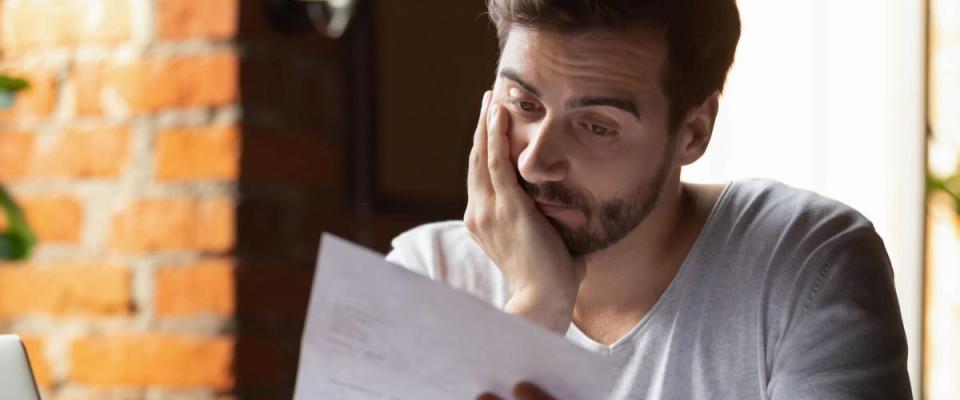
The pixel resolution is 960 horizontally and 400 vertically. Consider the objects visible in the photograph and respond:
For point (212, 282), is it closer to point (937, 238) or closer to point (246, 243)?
point (246, 243)

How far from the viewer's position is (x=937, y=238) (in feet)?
7.18

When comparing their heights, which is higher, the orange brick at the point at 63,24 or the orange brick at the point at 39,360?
the orange brick at the point at 63,24

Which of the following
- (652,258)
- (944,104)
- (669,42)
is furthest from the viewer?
(944,104)

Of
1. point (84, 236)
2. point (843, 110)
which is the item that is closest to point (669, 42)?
point (84, 236)

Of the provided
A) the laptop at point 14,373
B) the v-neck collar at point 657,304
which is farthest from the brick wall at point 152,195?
the laptop at point 14,373

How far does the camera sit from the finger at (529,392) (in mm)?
830

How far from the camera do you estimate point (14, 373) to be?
2.55ft

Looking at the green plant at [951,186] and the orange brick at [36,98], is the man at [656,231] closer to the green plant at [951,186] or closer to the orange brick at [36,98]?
the green plant at [951,186]

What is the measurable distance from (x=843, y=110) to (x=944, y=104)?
17cm

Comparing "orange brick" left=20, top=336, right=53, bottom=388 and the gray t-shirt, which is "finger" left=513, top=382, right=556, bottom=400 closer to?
the gray t-shirt

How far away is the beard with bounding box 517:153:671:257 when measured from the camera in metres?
1.20

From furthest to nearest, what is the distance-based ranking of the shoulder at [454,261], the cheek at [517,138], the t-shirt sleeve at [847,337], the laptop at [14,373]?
the shoulder at [454,261] < the cheek at [517,138] < the t-shirt sleeve at [847,337] < the laptop at [14,373]

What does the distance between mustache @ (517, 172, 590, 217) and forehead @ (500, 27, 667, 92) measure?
109 millimetres

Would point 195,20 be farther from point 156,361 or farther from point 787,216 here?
point 787,216
